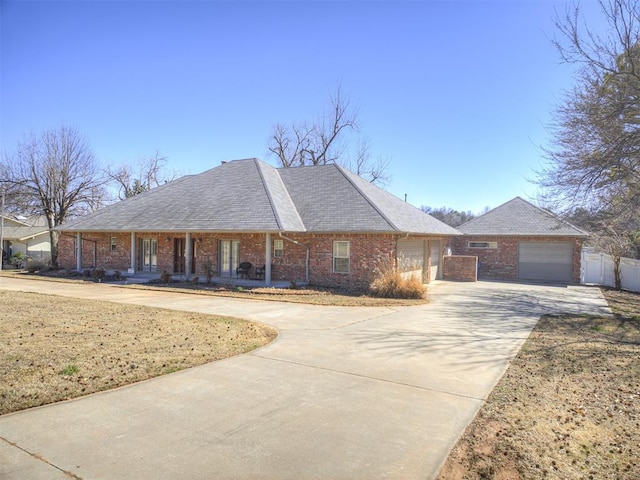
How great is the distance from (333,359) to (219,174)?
1814cm

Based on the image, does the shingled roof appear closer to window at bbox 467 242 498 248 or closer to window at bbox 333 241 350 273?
window at bbox 333 241 350 273

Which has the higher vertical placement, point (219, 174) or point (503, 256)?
point (219, 174)

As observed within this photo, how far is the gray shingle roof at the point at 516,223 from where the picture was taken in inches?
906

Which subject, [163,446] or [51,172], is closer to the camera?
[163,446]

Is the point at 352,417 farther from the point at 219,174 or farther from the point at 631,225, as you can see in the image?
the point at 219,174

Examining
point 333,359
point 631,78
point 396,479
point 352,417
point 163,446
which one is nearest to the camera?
point 396,479

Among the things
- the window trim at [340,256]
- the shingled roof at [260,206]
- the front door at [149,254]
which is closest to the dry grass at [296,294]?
the window trim at [340,256]

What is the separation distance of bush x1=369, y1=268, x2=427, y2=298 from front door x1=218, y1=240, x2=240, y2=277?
A: 22.0ft

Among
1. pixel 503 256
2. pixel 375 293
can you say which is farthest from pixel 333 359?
pixel 503 256

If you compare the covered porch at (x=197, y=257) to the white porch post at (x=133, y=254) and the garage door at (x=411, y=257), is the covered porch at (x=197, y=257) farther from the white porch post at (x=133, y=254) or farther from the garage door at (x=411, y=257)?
the garage door at (x=411, y=257)

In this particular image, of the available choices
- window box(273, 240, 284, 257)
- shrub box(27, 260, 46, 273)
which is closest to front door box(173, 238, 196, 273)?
window box(273, 240, 284, 257)

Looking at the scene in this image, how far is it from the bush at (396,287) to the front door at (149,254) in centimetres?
1184

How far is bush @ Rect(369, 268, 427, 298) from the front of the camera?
14948 millimetres

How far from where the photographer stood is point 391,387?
18.7ft
